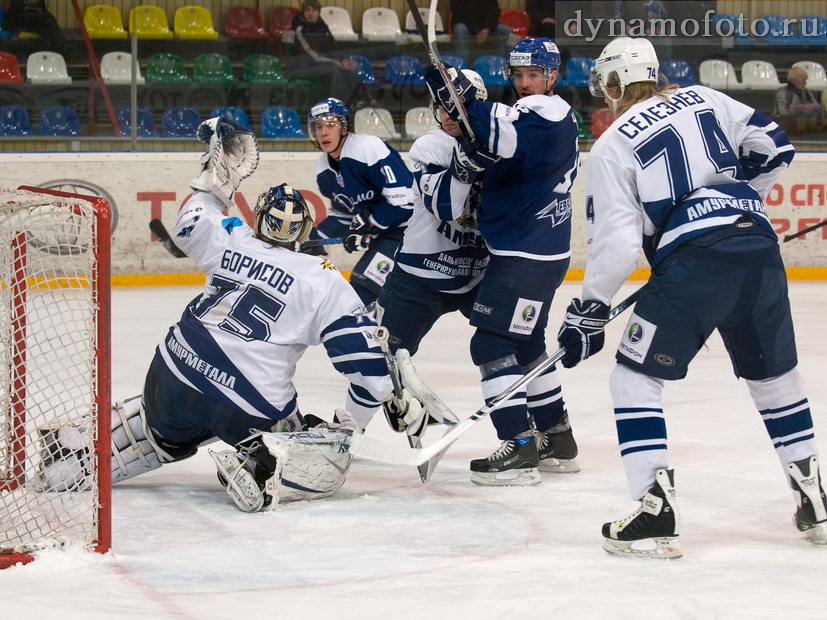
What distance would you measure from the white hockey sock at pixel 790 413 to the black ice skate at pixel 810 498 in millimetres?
22

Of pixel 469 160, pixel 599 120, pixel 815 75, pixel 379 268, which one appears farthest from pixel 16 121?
pixel 815 75

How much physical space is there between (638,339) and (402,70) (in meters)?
6.40

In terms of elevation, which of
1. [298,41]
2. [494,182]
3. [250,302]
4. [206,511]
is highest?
[298,41]

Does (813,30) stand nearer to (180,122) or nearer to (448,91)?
(180,122)

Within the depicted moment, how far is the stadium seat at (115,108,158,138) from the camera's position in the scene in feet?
27.1

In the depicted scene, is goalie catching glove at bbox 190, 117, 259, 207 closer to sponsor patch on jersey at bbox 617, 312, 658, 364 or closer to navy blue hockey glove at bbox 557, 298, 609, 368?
navy blue hockey glove at bbox 557, 298, 609, 368

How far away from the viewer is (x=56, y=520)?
2936mm

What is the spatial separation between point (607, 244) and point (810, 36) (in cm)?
801

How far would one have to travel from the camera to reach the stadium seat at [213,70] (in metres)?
8.71

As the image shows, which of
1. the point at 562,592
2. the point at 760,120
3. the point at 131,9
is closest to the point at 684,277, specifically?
the point at 760,120

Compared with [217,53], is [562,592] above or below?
below

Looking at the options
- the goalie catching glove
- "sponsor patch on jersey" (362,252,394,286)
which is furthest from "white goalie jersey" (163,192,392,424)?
"sponsor patch on jersey" (362,252,394,286)

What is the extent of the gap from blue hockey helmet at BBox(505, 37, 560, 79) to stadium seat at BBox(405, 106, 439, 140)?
210 inches

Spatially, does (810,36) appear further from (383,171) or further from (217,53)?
(383,171)
